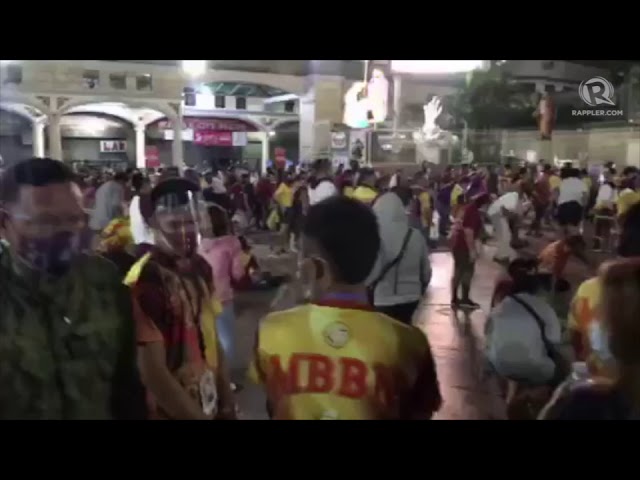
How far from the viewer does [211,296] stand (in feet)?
7.04

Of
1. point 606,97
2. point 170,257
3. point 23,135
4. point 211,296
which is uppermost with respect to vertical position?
point 606,97

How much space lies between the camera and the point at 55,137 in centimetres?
224

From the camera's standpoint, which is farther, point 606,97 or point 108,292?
point 606,97

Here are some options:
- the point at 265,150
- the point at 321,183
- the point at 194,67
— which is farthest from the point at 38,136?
the point at 321,183

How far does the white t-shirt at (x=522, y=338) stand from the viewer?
7.18 feet

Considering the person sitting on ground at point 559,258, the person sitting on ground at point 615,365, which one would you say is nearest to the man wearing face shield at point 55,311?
the person sitting on ground at point 615,365

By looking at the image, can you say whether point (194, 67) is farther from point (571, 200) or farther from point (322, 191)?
point (571, 200)

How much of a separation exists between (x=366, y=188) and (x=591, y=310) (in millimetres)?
784
